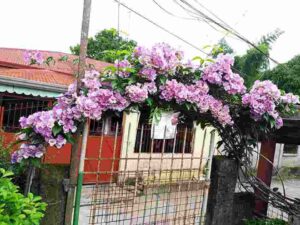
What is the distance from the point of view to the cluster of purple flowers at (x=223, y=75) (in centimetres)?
372

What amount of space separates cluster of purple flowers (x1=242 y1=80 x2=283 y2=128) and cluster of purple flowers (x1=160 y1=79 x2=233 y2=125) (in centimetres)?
30

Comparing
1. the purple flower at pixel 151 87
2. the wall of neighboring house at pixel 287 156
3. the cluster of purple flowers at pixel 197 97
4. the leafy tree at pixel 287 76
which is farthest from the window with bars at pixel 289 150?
the purple flower at pixel 151 87

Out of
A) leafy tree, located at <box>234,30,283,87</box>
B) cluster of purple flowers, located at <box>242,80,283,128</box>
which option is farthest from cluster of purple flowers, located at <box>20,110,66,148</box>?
leafy tree, located at <box>234,30,283,87</box>

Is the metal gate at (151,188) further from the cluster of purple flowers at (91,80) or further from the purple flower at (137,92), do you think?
the cluster of purple flowers at (91,80)

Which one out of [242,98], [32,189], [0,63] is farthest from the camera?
[0,63]

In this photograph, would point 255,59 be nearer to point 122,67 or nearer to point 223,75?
point 223,75

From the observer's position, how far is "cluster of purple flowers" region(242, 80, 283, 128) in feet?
13.1

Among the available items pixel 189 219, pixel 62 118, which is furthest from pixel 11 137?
pixel 62 118

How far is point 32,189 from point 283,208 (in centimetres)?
334

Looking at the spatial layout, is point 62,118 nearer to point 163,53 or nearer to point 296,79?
point 163,53

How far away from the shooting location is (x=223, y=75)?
12.5ft

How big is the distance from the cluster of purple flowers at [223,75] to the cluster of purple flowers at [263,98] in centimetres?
29

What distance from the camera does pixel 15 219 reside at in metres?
2.39

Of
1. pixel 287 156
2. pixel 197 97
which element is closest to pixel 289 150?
pixel 287 156
